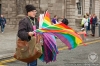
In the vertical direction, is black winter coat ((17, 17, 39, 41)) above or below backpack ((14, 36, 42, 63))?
above

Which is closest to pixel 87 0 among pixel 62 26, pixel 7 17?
pixel 7 17

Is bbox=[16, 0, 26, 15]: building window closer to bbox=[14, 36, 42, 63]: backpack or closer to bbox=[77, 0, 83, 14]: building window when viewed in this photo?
bbox=[77, 0, 83, 14]: building window

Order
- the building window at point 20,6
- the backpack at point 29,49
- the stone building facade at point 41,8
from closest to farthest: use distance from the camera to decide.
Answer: the backpack at point 29,49
the stone building facade at point 41,8
the building window at point 20,6

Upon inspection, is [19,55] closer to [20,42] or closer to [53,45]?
[20,42]

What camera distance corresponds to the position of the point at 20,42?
6.58 metres

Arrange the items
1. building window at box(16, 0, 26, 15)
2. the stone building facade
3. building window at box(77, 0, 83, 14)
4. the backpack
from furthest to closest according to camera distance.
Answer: building window at box(77, 0, 83, 14), building window at box(16, 0, 26, 15), the stone building facade, the backpack

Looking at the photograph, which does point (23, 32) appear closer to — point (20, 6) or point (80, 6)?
point (20, 6)

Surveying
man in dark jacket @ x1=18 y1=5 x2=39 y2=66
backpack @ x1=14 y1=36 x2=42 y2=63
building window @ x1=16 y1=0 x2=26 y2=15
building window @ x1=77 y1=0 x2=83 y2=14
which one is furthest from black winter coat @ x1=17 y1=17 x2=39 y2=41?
building window @ x1=77 y1=0 x2=83 y2=14

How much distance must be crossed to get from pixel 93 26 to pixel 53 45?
1794cm

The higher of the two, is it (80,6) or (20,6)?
(20,6)

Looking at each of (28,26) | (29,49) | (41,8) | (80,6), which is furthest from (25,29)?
(80,6)

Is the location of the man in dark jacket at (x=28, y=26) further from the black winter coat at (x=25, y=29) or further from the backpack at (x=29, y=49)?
the backpack at (x=29, y=49)

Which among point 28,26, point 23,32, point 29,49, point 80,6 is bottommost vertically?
point 29,49

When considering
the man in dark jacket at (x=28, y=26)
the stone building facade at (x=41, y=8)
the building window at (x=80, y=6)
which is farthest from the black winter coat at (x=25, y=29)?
the building window at (x=80, y=6)
